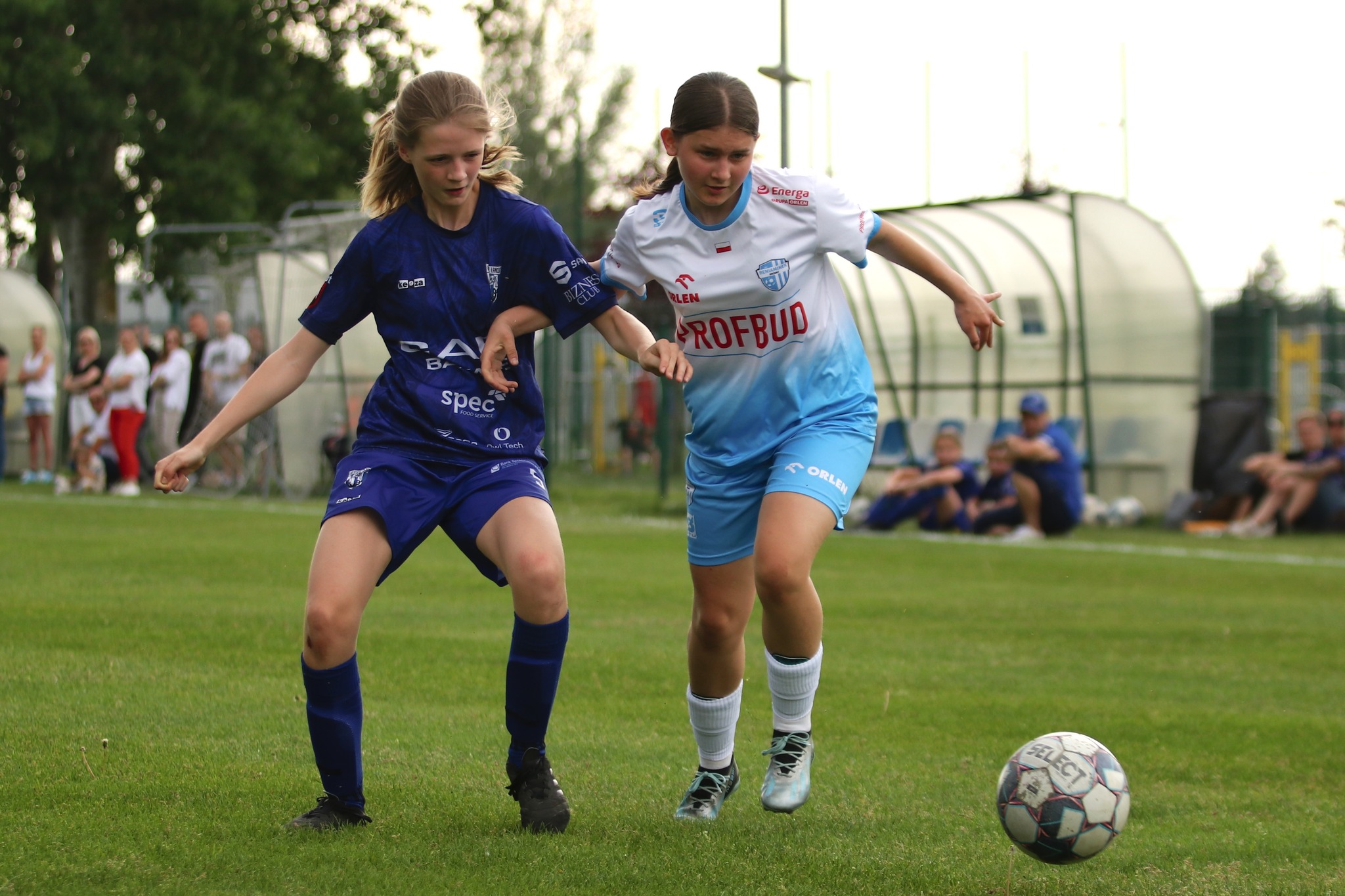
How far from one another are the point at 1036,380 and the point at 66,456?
1441 centimetres

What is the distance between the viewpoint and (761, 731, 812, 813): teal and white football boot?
4203mm

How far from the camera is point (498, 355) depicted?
13.0 ft

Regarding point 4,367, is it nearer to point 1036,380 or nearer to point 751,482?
point 1036,380

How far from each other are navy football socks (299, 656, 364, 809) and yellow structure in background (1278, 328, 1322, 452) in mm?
18586

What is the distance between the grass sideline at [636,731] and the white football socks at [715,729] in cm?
17

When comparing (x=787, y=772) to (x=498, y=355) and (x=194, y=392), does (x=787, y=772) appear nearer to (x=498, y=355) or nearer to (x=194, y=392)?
(x=498, y=355)

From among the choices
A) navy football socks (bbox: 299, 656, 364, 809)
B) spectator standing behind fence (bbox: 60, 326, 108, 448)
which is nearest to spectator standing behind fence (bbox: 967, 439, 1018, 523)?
spectator standing behind fence (bbox: 60, 326, 108, 448)

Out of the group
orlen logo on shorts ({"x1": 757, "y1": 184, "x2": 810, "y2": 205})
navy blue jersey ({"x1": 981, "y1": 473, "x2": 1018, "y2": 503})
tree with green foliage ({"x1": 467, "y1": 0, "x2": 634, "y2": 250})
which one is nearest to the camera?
orlen logo on shorts ({"x1": 757, "y1": 184, "x2": 810, "y2": 205})

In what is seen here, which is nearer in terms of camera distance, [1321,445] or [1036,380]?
[1321,445]

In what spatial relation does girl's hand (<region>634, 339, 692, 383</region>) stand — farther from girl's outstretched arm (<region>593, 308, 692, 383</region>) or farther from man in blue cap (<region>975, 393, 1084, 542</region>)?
man in blue cap (<region>975, 393, 1084, 542</region>)

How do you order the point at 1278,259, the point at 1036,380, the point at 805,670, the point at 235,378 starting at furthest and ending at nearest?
the point at 1278,259
the point at 1036,380
the point at 235,378
the point at 805,670

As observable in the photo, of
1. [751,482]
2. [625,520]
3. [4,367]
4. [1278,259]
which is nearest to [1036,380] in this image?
[625,520]

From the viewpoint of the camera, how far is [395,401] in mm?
4039

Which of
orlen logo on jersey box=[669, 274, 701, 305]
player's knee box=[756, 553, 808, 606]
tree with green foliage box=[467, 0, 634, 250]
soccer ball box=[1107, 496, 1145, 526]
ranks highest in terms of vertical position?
tree with green foliage box=[467, 0, 634, 250]
